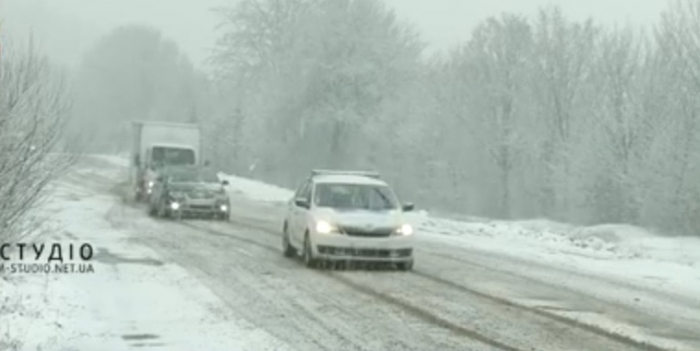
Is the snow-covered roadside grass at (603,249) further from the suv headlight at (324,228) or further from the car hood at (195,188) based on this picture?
the car hood at (195,188)

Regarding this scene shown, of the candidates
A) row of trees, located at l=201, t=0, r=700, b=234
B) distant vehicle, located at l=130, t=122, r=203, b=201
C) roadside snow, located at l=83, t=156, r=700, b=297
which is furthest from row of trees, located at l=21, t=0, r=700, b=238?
roadside snow, located at l=83, t=156, r=700, b=297

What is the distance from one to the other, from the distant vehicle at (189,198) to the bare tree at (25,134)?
16638 mm

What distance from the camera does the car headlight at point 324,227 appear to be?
17.5 metres

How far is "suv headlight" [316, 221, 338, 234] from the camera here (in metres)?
17.4

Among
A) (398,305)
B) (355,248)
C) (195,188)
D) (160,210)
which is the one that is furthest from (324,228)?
(160,210)

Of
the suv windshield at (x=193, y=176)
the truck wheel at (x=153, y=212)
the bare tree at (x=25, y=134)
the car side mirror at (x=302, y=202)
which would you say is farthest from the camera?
the truck wheel at (x=153, y=212)

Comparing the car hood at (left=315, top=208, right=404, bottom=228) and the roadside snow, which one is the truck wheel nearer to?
the roadside snow

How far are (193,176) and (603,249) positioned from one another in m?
13.7

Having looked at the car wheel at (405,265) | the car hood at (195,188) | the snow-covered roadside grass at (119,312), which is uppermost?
the car hood at (195,188)

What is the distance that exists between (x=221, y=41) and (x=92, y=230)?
45063mm

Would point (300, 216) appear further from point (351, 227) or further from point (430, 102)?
point (430, 102)

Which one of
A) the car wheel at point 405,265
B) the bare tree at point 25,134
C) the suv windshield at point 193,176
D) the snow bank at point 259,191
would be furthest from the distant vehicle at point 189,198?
the bare tree at point 25,134

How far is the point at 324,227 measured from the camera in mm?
17469

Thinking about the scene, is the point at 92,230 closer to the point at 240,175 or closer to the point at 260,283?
the point at 260,283
